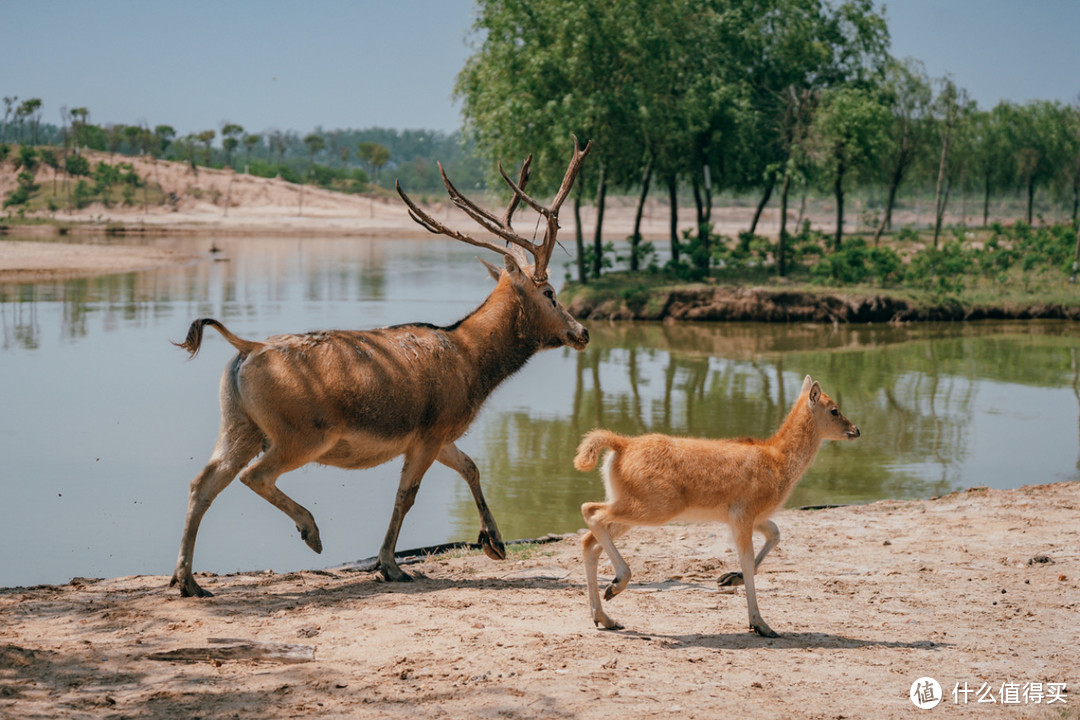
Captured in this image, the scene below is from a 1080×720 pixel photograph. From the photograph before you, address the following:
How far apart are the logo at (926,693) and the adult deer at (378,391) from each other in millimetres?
3757

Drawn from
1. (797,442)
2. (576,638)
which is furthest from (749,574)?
(576,638)

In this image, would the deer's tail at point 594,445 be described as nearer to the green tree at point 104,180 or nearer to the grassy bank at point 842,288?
the grassy bank at point 842,288

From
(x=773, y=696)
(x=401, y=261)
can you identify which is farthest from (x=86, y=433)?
(x=401, y=261)

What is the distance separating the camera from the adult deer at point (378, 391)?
7570mm

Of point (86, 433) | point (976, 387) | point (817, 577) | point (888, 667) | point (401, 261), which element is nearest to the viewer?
point (888, 667)

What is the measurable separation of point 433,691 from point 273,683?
82cm

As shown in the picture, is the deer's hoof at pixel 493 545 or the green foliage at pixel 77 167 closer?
the deer's hoof at pixel 493 545

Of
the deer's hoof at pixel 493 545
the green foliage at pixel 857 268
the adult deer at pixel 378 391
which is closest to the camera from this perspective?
the adult deer at pixel 378 391

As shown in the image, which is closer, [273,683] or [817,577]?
[273,683]

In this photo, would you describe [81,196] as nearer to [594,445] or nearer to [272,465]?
[272,465]

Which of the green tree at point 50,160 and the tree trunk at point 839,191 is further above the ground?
the green tree at point 50,160

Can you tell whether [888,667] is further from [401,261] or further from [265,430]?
[401,261]

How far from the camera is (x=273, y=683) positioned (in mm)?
5508

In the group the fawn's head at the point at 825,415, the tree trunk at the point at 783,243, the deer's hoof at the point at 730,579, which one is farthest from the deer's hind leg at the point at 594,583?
the tree trunk at the point at 783,243
